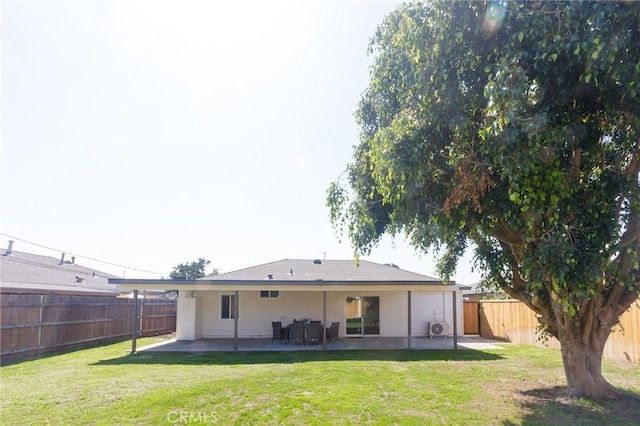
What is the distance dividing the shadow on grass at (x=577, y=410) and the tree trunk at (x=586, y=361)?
0.20 metres

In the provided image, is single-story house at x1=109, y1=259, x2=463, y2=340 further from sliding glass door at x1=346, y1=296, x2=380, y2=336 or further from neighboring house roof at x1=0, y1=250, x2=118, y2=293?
neighboring house roof at x1=0, y1=250, x2=118, y2=293

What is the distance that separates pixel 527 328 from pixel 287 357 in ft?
29.3

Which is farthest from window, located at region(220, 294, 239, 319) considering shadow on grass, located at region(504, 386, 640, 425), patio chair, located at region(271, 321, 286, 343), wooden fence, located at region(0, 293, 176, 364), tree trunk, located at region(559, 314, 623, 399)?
tree trunk, located at region(559, 314, 623, 399)

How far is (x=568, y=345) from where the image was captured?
21.5 feet

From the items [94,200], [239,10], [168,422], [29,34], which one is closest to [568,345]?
[168,422]

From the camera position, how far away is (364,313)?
16.2 metres

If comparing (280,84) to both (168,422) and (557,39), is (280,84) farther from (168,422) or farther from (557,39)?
(168,422)

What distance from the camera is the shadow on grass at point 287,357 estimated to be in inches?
397

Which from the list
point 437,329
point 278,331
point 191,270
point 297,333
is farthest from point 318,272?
point 191,270

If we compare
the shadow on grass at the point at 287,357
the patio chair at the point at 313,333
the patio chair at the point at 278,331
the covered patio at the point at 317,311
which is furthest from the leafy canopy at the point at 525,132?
the covered patio at the point at 317,311

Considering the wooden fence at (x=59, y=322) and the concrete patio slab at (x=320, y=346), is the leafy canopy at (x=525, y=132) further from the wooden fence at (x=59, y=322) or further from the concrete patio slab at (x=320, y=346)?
the wooden fence at (x=59, y=322)

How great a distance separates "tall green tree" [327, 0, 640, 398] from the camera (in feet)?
14.0

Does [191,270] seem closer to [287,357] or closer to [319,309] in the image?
[319,309]

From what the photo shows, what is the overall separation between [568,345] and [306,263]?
494 inches
